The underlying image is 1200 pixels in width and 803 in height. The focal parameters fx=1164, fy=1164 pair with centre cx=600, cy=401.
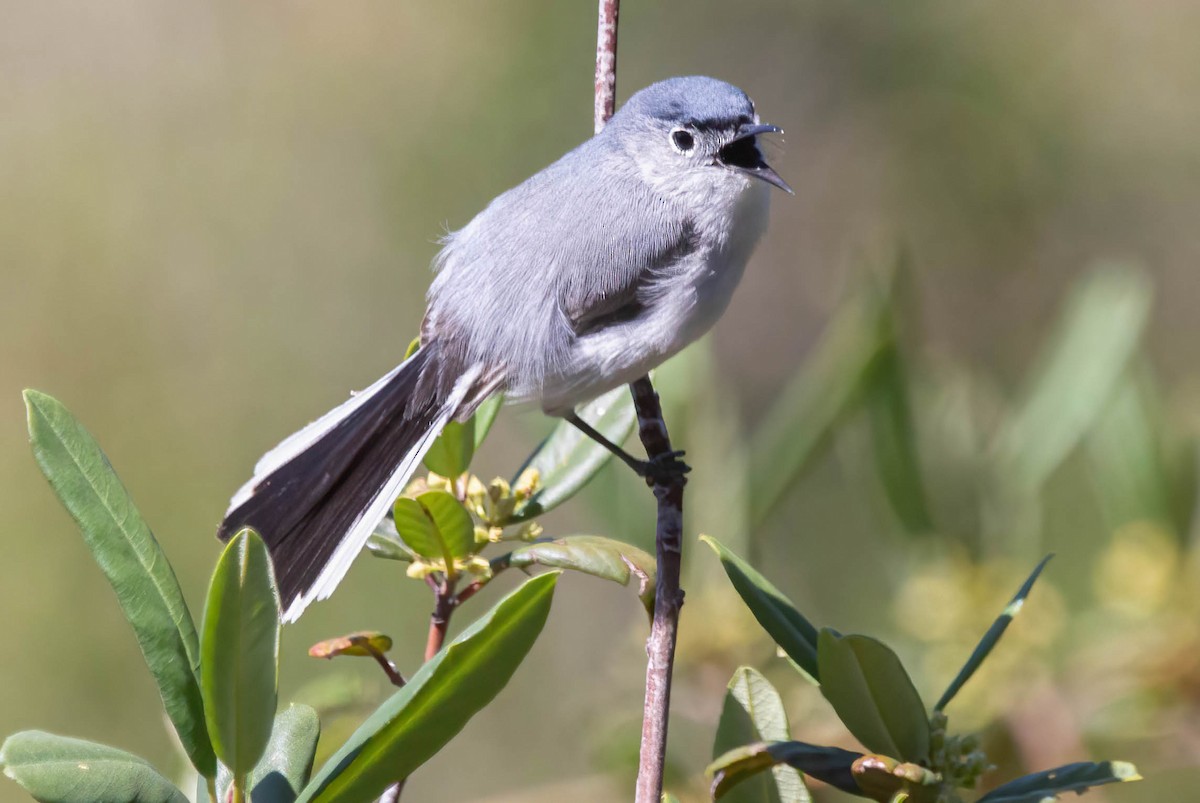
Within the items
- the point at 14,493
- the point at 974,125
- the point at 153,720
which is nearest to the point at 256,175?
the point at 14,493

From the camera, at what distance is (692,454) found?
140 cm

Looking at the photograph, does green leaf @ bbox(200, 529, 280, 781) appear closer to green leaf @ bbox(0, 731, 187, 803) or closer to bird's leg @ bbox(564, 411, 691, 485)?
green leaf @ bbox(0, 731, 187, 803)

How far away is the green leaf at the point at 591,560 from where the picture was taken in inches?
38.6

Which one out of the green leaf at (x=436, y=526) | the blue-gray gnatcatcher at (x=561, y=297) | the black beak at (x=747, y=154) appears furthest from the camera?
the black beak at (x=747, y=154)

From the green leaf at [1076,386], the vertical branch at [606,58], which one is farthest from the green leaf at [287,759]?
the green leaf at [1076,386]

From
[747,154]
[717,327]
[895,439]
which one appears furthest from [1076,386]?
[717,327]

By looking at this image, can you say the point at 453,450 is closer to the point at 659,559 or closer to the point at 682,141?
the point at 659,559

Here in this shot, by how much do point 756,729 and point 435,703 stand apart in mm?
291

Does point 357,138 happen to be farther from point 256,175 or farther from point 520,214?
Answer: point 520,214

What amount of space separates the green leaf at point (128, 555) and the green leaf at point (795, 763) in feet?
1.24

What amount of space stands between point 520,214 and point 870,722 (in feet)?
3.05

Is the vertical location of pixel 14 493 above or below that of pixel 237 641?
above

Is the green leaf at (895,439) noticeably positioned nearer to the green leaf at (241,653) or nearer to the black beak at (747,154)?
the black beak at (747,154)

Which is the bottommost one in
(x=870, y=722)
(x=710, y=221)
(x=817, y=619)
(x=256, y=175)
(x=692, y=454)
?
(x=870, y=722)
